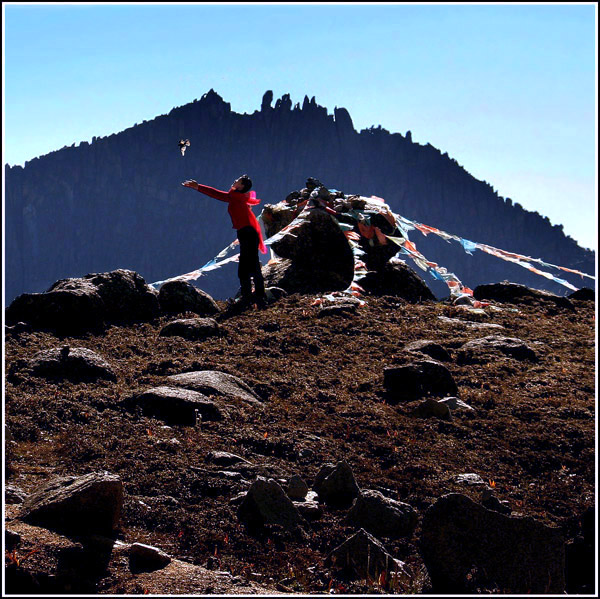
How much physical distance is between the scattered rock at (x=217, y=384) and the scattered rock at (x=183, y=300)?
4.09 m

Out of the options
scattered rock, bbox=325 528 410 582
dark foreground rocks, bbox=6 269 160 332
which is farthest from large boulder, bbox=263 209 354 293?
scattered rock, bbox=325 528 410 582

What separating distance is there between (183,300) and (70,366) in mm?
4358

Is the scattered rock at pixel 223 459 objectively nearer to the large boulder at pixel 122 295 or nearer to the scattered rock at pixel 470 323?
the large boulder at pixel 122 295

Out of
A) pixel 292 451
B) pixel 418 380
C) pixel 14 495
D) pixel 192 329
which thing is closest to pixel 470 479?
pixel 292 451

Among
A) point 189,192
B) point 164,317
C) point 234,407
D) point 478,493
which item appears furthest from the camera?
point 189,192

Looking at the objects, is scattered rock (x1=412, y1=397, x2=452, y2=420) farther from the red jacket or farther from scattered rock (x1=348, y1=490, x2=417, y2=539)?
the red jacket

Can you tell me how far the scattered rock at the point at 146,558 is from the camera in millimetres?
4027

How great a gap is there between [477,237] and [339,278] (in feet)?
569

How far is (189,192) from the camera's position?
560 ft

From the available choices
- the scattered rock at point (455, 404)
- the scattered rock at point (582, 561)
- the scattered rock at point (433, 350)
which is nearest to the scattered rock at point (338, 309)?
the scattered rock at point (433, 350)

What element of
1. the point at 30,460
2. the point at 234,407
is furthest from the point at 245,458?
the point at 30,460

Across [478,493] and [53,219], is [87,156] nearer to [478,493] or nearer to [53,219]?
[53,219]

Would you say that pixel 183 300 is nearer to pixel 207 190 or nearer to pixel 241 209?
pixel 241 209

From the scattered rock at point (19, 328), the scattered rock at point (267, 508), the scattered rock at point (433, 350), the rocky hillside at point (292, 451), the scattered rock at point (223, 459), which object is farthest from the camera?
the scattered rock at point (19, 328)
